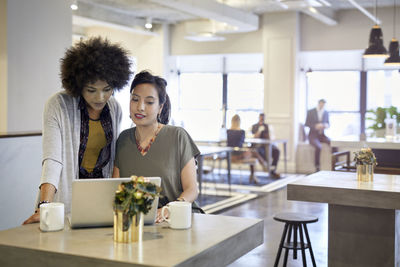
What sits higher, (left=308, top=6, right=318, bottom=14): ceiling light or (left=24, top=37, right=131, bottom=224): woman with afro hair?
(left=308, top=6, right=318, bottom=14): ceiling light

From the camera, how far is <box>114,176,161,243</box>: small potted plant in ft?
6.63

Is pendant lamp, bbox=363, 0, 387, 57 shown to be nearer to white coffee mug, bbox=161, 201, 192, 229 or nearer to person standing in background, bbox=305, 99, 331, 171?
person standing in background, bbox=305, 99, 331, 171

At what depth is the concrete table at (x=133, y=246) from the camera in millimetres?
1846

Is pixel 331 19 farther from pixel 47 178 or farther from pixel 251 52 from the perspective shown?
pixel 47 178

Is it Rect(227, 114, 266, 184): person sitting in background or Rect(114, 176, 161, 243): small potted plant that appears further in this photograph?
Rect(227, 114, 266, 184): person sitting in background

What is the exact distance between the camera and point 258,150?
35.3 ft

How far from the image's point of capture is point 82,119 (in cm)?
275

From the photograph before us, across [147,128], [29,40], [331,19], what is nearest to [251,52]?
[331,19]

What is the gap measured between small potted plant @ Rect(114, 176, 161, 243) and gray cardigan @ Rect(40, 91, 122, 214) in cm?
57

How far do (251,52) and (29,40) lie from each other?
7.90 metres

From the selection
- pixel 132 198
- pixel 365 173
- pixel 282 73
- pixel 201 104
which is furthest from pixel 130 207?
pixel 201 104

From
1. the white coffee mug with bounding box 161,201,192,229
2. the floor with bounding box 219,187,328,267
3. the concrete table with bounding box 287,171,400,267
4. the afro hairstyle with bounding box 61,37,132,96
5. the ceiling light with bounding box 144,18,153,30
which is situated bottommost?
the floor with bounding box 219,187,328,267

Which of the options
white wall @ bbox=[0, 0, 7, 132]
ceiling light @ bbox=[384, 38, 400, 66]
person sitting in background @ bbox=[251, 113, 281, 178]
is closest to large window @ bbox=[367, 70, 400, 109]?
person sitting in background @ bbox=[251, 113, 281, 178]

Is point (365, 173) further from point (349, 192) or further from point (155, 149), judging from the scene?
point (155, 149)
